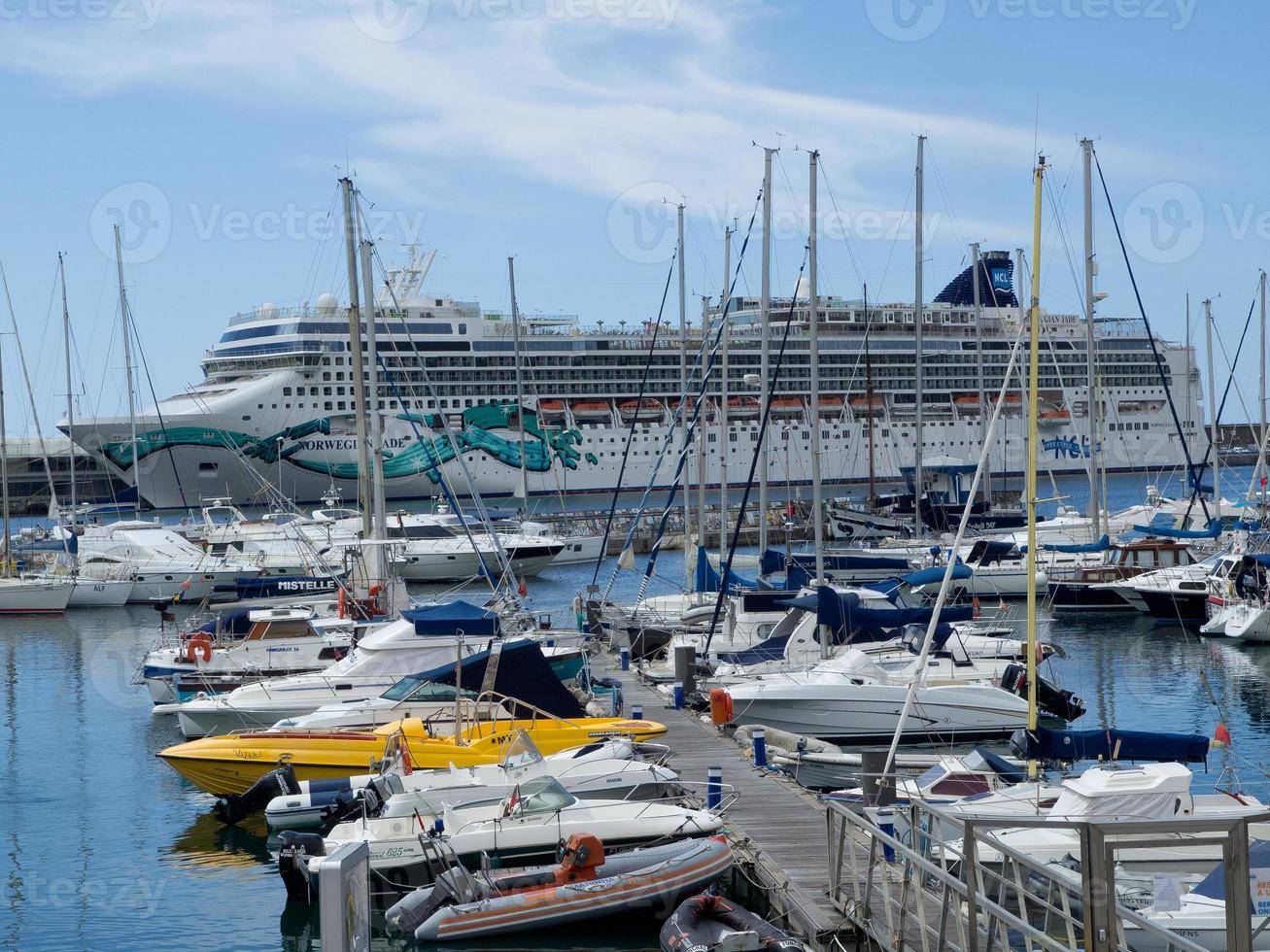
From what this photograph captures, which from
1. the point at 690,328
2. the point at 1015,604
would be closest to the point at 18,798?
the point at 1015,604

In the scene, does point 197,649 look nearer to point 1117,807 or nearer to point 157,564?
point 1117,807

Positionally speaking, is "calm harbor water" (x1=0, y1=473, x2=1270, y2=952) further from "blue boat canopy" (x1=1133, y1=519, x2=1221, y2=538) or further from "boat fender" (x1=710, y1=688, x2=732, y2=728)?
"boat fender" (x1=710, y1=688, x2=732, y2=728)

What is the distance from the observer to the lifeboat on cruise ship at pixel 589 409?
65688mm

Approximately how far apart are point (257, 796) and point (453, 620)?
13.4 feet

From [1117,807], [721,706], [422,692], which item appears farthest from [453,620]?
[1117,807]

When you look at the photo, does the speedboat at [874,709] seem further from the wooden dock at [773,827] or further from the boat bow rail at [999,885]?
the boat bow rail at [999,885]

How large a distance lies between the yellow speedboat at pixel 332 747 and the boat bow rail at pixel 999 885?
437 cm

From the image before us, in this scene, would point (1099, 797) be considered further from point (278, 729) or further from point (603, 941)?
point (278, 729)

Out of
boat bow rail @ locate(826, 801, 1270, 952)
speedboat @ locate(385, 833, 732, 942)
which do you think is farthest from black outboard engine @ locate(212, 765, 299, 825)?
boat bow rail @ locate(826, 801, 1270, 952)

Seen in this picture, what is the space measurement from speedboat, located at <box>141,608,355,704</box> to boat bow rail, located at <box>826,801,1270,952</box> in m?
12.0

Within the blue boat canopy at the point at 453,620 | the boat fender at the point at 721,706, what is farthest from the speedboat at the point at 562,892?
the blue boat canopy at the point at 453,620

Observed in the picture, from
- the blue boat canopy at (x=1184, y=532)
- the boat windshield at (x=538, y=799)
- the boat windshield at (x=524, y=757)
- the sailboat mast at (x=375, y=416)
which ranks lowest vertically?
the boat windshield at (x=538, y=799)

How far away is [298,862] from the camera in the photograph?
11.5m

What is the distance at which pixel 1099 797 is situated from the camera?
9797 millimetres
